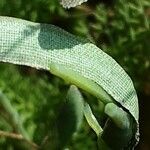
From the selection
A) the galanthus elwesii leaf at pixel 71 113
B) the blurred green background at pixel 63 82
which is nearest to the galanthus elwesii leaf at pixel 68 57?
the galanthus elwesii leaf at pixel 71 113

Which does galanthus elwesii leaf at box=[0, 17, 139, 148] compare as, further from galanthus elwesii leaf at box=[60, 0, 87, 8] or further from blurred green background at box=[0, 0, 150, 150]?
blurred green background at box=[0, 0, 150, 150]

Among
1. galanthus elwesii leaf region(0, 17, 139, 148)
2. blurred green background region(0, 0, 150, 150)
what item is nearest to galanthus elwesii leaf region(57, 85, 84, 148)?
galanthus elwesii leaf region(0, 17, 139, 148)

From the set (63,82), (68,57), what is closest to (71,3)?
(68,57)

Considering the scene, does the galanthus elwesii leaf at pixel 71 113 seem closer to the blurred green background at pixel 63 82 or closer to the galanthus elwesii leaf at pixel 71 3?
the galanthus elwesii leaf at pixel 71 3

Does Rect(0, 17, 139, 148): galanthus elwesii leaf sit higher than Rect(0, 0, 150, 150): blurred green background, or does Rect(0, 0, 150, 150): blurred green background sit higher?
Rect(0, 17, 139, 148): galanthus elwesii leaf

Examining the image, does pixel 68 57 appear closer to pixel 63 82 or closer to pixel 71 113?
pixel 71 113

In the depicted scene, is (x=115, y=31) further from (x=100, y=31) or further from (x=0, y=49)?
(x=0, y=49)
